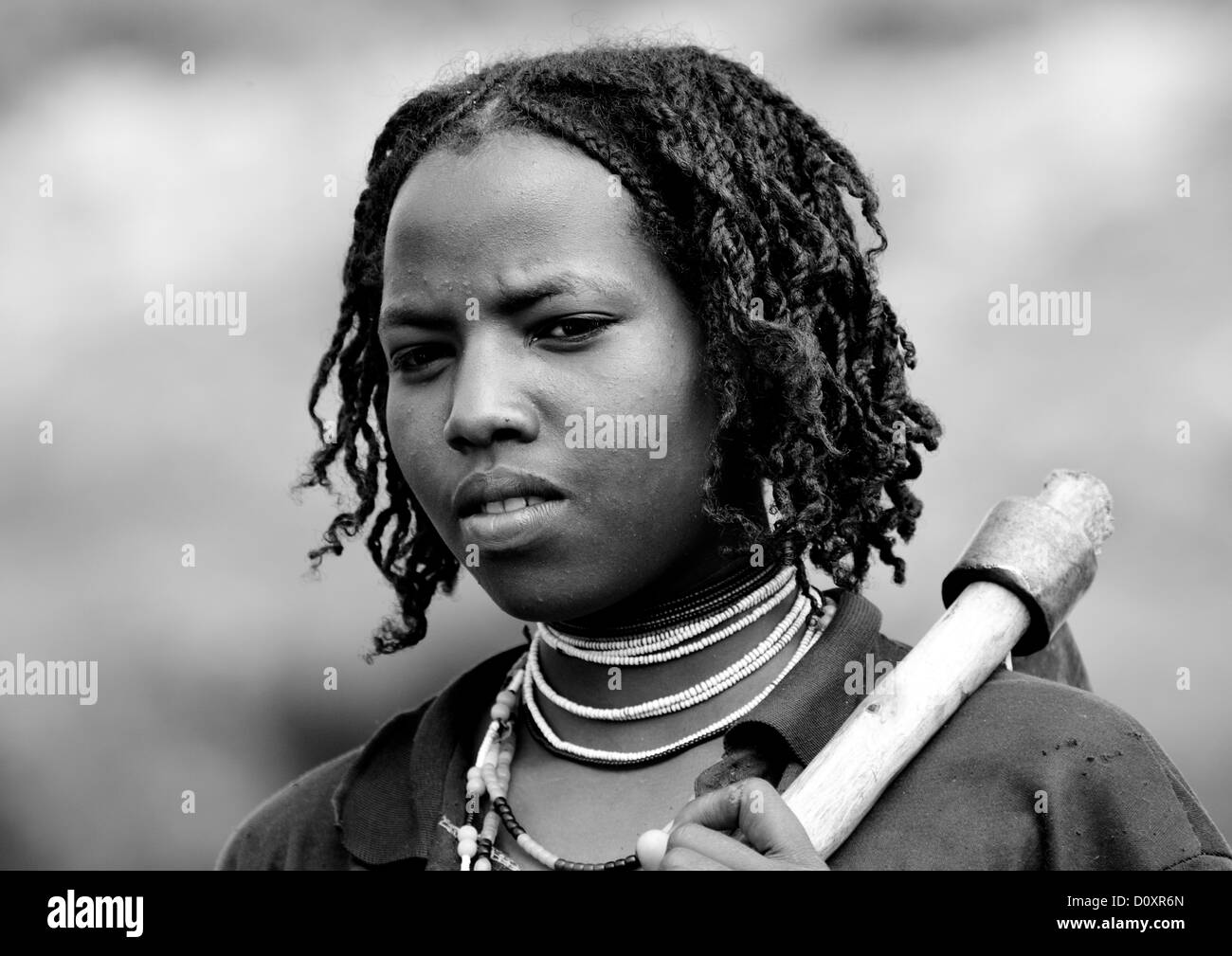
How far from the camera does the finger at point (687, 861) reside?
6.43ft

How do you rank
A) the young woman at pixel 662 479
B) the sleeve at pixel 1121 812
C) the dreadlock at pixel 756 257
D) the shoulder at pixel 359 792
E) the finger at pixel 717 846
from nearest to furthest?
the finger at pixel 717 846 → the sleeve at pixel 1121 812 → the young woman at pixel 662 479 → the dreadlock at pixel 756 257 → the shoulder at pixel 359 792

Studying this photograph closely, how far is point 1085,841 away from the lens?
2164 mm

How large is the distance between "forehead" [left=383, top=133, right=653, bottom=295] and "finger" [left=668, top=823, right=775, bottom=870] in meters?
0.74

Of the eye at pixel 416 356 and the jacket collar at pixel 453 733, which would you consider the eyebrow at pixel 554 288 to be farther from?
the jacket collar at pixel 453 733

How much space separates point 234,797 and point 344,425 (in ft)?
7.50

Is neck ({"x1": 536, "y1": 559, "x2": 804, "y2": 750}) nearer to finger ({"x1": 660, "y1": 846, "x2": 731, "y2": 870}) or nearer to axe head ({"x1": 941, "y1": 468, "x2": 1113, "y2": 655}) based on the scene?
axe head ({"x1": 941, "y1": 468, "x2": 1113, "y2": 655})

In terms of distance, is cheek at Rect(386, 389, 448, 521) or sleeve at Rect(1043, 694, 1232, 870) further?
cheek at Rect(386, 389, 448, 521)

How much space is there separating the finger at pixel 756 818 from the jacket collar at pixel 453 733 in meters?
0.23

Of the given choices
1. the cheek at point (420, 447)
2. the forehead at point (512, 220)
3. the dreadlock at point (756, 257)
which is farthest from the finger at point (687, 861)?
the forehead at point (512, 220)

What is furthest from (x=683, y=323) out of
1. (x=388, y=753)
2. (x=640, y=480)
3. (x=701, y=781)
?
(x=388, y=753)

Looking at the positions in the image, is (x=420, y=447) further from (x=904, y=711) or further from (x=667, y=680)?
(x=904, y=711)

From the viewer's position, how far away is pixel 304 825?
267 cm

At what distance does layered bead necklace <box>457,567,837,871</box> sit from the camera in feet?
7.87

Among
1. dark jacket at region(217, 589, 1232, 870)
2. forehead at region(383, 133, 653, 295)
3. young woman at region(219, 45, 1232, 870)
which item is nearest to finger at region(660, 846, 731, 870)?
young woman at region(219, 45, 1232, 870)
